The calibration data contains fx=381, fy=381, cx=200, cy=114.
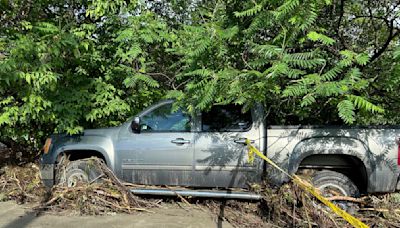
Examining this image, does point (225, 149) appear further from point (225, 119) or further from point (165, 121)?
point (165, 121)

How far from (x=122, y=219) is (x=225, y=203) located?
1559 millimetres

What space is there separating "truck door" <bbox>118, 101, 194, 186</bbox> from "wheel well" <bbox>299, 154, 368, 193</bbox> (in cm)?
175

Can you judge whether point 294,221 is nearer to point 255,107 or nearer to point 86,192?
point 255,107

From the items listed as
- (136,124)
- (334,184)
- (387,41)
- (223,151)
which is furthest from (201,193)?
(387,41)

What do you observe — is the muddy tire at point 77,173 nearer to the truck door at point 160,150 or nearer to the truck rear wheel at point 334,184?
the truck door at point 160,150

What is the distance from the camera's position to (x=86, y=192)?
19.4 feet

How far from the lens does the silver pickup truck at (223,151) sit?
5078 mm

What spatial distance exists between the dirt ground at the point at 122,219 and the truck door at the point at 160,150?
47 cm

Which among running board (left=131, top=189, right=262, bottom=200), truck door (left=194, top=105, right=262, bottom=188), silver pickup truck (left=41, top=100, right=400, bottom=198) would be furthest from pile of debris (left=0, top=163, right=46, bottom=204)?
truck door (left=194, top=105, right=262, bottom=188)

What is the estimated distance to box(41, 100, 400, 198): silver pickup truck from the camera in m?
5.08

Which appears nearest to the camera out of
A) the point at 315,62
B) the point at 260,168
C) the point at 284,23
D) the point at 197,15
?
the point at 315,62

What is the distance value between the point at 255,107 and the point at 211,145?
2.86 feet

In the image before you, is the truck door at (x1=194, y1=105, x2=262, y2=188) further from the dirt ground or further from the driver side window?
the dirt ground

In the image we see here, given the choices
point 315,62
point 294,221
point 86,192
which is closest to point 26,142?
point 86,192
